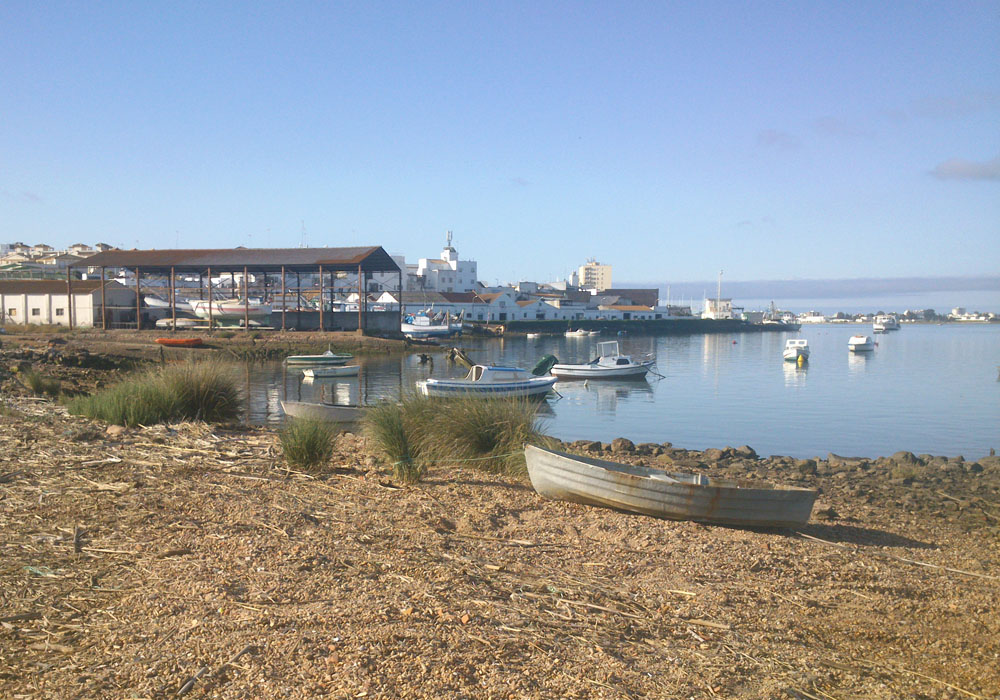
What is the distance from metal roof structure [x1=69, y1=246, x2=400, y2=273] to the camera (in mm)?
A: 52506

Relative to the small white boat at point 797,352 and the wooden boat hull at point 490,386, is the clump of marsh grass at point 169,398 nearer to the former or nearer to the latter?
the wooden boat hull at point 490,386

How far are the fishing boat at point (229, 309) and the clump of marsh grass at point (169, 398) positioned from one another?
45421 millimetres

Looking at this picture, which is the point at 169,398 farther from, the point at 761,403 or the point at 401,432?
the point at 761,403

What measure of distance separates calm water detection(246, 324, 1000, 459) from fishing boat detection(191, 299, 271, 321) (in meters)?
15.4

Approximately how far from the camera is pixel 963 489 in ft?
49.0

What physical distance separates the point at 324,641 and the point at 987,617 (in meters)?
5.54

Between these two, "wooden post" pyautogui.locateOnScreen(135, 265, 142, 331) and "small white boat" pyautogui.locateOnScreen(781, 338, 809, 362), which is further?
"small white boat" pyautogui.locateOnScreen(781, 338, 809, 362)

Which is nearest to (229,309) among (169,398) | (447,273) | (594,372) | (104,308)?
(104,308)

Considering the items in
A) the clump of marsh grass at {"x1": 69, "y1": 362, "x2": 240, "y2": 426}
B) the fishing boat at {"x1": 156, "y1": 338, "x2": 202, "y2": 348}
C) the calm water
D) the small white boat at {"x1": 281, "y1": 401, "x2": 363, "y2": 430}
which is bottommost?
the calm water

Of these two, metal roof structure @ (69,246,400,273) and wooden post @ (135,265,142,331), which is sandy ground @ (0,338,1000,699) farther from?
wooden post @ (135,265,142,331)

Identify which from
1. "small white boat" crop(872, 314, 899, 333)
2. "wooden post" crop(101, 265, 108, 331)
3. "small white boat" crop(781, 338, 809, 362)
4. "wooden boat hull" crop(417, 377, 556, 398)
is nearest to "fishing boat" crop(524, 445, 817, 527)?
"wooden boat hull" crop(417, 377, 556, 398)

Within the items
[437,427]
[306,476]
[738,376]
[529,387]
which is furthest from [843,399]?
[306,476]

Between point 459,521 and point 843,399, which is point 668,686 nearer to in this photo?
point 459,521

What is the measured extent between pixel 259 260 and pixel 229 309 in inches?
382
